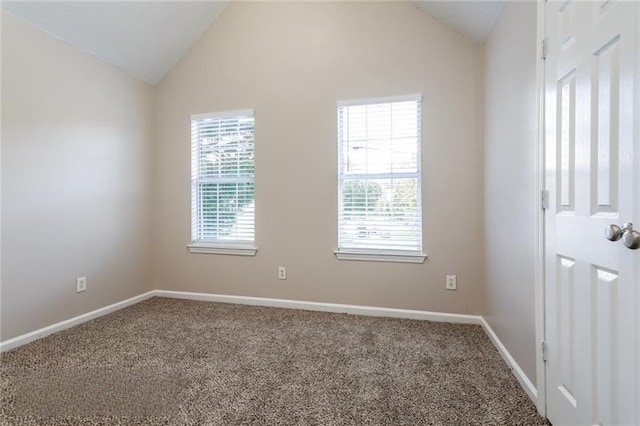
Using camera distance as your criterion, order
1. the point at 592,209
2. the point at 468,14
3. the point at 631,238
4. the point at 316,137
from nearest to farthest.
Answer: the point at 631,238, the point at 592,209, the point at 468,14, the point at 316,137

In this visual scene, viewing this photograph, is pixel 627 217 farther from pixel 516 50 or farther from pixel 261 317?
pixel 261 317

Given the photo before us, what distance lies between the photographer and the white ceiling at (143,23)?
2.37 meters

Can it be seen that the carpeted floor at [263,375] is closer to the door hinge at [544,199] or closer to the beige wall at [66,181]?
the beige wall at [66,181]

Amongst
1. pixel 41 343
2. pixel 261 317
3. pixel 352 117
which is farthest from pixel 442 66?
pixel 41 343

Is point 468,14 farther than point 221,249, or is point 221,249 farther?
point 221,249

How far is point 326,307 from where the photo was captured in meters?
3.07

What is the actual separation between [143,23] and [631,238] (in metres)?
3.85

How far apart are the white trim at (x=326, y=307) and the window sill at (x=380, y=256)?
1.54 feet

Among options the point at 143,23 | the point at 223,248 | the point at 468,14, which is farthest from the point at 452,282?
the point at 143,23

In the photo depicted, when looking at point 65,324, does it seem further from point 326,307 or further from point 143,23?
point 143,23

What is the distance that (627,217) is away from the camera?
0.97 meters

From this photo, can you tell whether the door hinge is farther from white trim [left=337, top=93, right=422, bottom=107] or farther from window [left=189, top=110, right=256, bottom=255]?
window [left=189, top=110, right=256, bottom=255]

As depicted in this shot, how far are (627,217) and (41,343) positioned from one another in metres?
3.60

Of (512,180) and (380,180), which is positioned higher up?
(380,180)
